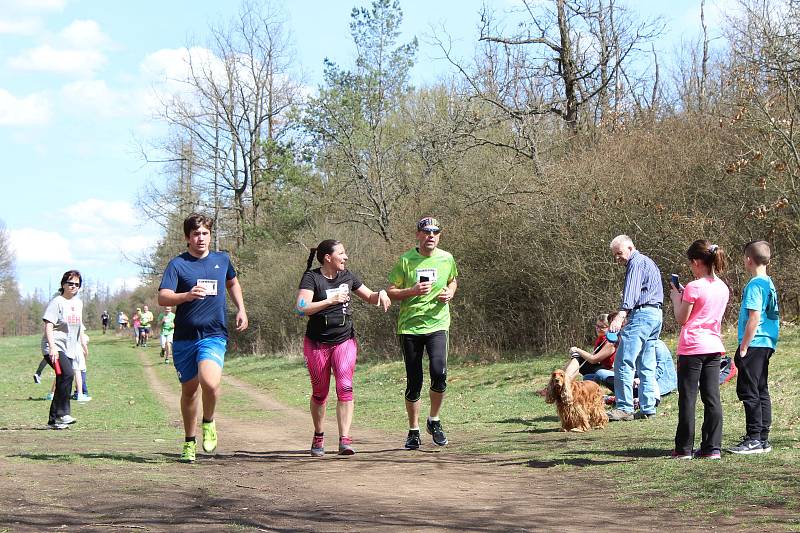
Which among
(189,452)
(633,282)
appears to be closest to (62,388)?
(189,452)

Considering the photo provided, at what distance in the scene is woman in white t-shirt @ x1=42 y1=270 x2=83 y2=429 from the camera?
11.7 meters

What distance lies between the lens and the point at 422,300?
349 inches

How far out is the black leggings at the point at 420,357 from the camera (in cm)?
882

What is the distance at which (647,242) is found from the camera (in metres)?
18.2

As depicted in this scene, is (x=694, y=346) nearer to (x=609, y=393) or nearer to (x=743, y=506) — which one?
(x=743, y=506)

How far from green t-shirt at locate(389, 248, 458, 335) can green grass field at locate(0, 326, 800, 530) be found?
1.29 meters

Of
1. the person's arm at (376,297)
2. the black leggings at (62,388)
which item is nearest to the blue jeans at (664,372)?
the person's arm at (376,297)

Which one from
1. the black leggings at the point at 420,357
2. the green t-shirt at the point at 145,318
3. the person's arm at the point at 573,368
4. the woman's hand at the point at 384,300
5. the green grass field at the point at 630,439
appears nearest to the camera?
the green grass field at the point at 630,439

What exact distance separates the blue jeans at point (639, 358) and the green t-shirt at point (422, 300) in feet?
7.79

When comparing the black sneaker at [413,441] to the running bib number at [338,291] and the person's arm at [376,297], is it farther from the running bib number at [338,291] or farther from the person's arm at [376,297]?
the running bib number at [338,291]

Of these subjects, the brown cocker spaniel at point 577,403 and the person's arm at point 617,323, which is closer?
the person's arm at point 617,323

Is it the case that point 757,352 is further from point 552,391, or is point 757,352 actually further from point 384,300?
point 384,300

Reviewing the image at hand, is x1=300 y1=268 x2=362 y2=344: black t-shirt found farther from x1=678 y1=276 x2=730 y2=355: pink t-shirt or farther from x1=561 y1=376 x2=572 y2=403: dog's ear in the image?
x1=678 y1=276 x2=730 y2=355: pink t-shirt

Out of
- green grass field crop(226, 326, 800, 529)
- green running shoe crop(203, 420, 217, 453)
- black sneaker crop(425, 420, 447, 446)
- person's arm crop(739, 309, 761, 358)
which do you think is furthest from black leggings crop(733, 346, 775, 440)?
green running shoe crop(203, 420, 217, 453)
